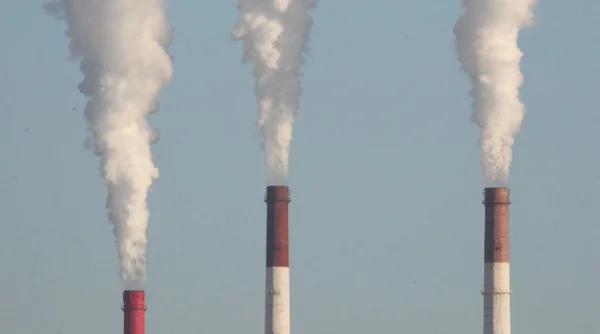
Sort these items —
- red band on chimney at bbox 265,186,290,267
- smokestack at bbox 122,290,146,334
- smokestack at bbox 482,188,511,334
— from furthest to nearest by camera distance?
1. red band on chimney at bbox 265,186,290,267
2. smokestack at bbox 482,188,511,334
3. smokestack at bbox 122,290,146,334

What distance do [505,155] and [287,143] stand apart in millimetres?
7199

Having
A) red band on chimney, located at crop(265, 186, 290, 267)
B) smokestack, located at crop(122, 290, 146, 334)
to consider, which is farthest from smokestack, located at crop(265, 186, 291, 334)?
smokestack, located at crop(122, 290, 146, 334)

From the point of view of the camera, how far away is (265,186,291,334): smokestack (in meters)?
73.9

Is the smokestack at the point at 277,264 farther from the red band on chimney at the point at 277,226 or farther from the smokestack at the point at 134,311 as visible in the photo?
the smokestack at the point at 134,311

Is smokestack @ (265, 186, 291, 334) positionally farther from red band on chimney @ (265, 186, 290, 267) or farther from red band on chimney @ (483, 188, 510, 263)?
red band on chimney @ (483, 188, 510, 263)

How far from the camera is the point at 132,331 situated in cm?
6625

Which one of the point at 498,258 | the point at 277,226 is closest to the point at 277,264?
the point at 277,226

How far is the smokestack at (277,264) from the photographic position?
73.9 metres

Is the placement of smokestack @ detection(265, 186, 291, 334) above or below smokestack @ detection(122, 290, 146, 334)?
above

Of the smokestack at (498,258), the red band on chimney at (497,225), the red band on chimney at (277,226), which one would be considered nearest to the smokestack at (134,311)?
the red band on chimney at (277,226)

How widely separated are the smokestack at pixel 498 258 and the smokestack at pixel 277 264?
6608mm

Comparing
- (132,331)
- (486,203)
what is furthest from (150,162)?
(486,203)

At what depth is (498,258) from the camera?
72.2 m

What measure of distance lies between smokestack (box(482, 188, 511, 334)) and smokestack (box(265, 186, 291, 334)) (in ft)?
21.7
